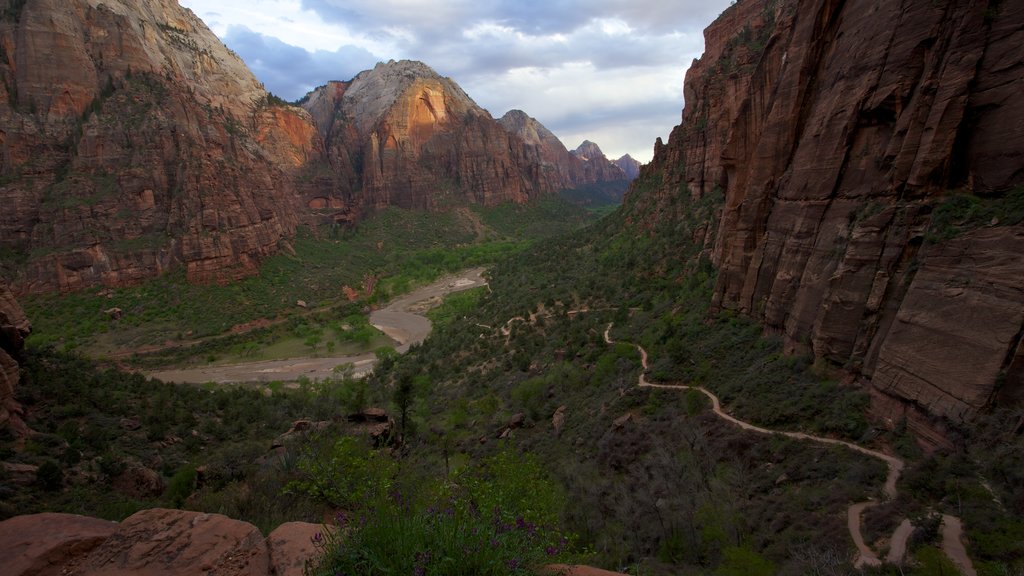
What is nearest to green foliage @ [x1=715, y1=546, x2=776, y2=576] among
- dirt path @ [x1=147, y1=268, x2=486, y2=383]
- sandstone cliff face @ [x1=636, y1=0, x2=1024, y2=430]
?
sandstone cliff face @ [x1=636, y1=0, x2=1024, y2=430]

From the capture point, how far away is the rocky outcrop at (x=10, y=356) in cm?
1886

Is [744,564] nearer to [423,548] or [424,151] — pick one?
[423,548]

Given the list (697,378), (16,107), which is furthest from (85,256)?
(697,378)

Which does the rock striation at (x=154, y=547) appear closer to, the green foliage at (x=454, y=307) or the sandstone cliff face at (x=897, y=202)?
the sandstone cliff face at (x=897, y=202)

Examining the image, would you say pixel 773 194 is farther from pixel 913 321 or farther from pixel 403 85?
pixel 403 85

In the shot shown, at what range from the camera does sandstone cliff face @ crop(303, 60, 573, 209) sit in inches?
5428

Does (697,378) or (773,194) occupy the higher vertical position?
(773,194)

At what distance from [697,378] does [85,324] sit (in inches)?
2659

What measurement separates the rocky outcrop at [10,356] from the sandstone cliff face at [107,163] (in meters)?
48.0

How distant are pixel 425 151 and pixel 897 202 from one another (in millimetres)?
139941

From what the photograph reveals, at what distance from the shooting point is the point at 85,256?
61.8 m

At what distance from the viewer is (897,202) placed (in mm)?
17531

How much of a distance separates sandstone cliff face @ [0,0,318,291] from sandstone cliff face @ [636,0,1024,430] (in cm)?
7289

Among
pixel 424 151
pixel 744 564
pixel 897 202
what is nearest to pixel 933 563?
pixel 744 564
